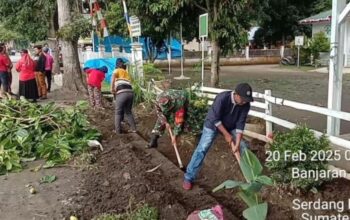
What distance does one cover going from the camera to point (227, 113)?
17.8ft

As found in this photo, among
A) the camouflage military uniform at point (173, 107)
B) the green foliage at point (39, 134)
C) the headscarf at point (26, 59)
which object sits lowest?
the green foliage at point (39, 134)

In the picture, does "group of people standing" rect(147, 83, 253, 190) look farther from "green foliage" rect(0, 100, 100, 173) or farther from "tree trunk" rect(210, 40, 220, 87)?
"tree trunk" rect(210, 40, 220, 87)

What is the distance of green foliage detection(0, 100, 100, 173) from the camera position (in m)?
6.79

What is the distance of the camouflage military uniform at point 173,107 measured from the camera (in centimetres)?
685

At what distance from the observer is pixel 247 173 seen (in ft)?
12.2

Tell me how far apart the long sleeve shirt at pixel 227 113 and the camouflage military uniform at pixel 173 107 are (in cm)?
143

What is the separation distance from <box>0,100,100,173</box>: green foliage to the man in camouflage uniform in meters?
1.39

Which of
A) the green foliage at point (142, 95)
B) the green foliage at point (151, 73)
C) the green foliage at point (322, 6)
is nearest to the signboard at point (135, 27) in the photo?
the green foliage at point (151, 73)

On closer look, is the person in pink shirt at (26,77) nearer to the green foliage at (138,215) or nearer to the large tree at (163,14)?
the large tree at (163,14)

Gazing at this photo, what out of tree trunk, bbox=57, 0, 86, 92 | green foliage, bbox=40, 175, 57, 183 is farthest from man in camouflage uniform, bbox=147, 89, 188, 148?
tree trunk, bbox=57, 0, 86, 92

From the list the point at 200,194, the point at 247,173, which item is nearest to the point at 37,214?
the point at 200,194

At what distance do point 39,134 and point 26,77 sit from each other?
19.4 feet

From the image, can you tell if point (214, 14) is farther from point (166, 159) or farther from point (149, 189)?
point (149, 189)

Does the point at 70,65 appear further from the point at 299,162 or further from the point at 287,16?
the point at 287,16
